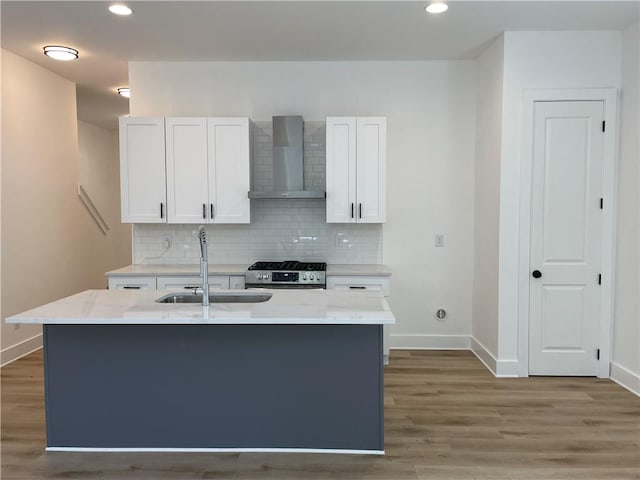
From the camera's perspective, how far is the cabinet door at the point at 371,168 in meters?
4.45

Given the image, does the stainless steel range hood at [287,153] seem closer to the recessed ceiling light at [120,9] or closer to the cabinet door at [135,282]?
the cabinet door at [135,282]

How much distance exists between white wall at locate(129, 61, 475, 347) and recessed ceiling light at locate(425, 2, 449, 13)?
131 centimetres

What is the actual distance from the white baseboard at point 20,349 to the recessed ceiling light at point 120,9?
10.6 feet

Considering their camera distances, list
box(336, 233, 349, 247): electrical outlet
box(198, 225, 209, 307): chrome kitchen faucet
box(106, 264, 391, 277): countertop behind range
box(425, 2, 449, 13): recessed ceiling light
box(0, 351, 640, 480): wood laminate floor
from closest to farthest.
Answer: box(0, 351, 640, 480): wood laminate floor
box(198, 225, 209, 307): chrome kitchen faucet
box(425, 2, 449, 13): recessed ceiling light
box(106, 264, 391, 277): countertop behind range
box(336, 233, 349, 247): electrical outlet

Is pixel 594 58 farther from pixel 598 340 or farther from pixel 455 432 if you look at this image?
pixel 455 432

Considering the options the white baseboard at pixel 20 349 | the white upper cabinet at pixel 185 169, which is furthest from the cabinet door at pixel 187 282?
the white baseboard at pixel 20 349

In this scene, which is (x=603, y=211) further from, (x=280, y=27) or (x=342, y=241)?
(x=280, y=27)

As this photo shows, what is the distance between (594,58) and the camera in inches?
156

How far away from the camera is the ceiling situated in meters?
3.47

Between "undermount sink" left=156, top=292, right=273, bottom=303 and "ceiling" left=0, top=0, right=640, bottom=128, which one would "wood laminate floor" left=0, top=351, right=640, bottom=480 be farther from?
"ceiling" left=0, top=0, right=640, bottom=128

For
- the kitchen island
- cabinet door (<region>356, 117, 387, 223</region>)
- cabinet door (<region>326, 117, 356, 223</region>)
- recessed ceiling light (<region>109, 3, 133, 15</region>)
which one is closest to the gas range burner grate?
cabinet door (<region>326, 117, 356, 223</region>)

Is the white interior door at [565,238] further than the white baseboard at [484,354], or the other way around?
the white baseboard at [484,354]

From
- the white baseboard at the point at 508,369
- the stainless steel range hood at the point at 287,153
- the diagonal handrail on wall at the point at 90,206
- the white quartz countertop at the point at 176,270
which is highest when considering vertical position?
the stainless steel range hood at the point at 287,153

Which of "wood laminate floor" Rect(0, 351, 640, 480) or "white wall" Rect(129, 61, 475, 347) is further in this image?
"white wall" Rect(129, 61, 475, 347)
